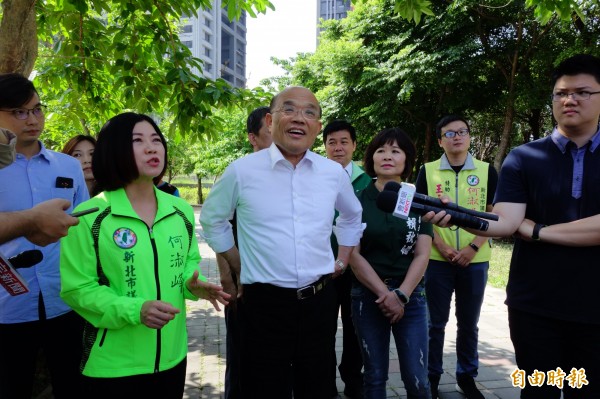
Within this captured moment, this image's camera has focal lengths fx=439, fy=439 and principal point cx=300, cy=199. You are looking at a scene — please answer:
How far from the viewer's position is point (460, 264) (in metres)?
3.64

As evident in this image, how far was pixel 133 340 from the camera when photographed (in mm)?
2064

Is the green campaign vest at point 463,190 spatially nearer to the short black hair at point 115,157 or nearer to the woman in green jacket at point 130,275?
the woman in green jacket at point 130,275

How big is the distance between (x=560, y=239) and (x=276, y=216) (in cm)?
149

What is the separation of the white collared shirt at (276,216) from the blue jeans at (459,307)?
149cm

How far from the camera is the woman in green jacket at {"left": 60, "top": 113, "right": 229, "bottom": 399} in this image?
2.00 meters

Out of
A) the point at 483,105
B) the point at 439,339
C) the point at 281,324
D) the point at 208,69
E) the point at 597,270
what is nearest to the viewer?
the point at 597,270

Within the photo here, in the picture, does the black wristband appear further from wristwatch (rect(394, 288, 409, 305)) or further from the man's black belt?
the man's black belt

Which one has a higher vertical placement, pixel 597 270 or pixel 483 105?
pixel 483 105

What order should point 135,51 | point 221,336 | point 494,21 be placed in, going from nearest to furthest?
point 135,51
point 221,336
point 494,21

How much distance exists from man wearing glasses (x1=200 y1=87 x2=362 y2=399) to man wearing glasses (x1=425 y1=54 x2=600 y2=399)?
2.35 ft

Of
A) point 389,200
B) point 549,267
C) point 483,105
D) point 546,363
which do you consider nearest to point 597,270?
point 549,267

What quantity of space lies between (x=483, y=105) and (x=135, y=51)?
49.9ft

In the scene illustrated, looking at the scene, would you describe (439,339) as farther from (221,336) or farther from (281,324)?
(221,336)

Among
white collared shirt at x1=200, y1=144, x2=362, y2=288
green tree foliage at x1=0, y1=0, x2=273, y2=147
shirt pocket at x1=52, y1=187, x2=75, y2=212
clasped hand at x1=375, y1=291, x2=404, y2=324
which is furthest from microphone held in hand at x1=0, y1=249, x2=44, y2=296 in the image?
green tree foliage at x1=0, y1=0, x2=273, y2=147
